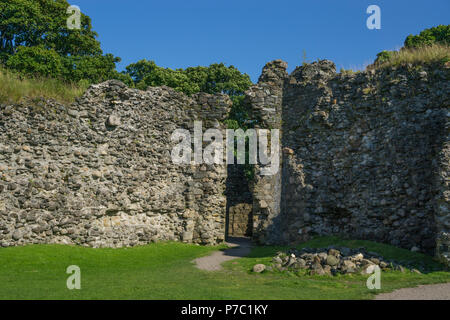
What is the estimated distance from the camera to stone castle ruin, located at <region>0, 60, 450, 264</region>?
36.0 feet

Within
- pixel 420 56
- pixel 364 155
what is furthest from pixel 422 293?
pixel 420 56

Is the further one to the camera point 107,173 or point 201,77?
point 201,77

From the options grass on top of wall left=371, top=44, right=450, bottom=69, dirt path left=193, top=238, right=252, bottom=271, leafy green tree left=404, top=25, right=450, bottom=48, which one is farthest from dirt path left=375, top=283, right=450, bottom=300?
leafy green tree left=404, top=25, right=450, bottom=48

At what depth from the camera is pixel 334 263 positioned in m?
9.03

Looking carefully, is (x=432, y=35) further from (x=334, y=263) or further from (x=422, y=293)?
(x=422, y=293)

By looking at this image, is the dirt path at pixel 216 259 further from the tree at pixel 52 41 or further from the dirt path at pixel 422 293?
the tree at pixel 52 41

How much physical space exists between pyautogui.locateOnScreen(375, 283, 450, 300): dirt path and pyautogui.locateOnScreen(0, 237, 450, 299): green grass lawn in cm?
23

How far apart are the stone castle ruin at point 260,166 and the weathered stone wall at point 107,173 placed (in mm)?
40

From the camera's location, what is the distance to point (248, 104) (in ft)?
52.7

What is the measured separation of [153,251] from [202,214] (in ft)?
10.4

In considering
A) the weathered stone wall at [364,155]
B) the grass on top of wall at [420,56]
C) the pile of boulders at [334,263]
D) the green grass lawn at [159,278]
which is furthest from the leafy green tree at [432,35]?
the pile of boulders at [334,263]

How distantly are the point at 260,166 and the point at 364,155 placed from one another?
4204mm

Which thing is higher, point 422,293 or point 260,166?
point 260,166
